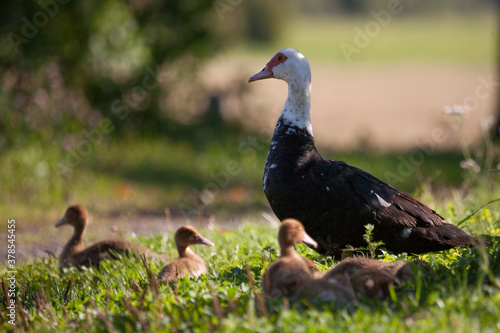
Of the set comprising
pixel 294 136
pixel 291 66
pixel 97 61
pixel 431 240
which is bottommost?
pixel 431 240

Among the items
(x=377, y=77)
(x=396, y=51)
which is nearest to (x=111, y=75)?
(x=377, y=77)

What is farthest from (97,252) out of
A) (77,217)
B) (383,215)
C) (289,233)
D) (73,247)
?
(383,215)

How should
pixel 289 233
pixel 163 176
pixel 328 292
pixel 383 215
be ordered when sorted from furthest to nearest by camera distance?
pixel 163 176
pixel 383 215
pixel 289 233
pixel 328 292

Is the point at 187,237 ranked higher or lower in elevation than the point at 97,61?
lower

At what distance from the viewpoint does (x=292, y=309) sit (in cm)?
329

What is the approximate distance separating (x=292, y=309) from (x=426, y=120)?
1497cm

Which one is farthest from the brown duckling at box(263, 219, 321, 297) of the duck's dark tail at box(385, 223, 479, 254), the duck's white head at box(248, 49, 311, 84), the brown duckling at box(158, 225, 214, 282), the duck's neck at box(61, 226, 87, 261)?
the duck's neck at box(61, 226, 87, 261)

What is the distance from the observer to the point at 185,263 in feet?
14.7

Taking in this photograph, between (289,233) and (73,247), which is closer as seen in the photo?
(289,233)

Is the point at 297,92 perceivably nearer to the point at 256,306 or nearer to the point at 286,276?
the point at 286,276

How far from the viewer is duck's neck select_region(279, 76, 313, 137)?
193 inches

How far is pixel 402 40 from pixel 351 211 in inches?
1835

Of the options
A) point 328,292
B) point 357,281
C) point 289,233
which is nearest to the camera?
point 328,292

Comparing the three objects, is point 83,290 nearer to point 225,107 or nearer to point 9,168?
point 9,168
